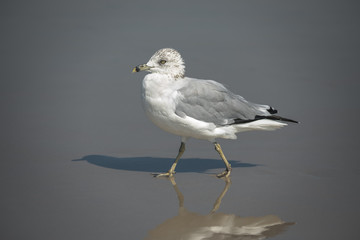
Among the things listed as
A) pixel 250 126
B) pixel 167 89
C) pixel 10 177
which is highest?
pixel 167 89

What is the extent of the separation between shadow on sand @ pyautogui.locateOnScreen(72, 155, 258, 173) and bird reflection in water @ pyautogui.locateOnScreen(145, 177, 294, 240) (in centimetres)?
191

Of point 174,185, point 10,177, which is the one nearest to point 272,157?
point 174,185

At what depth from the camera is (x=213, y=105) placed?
9.18 meters

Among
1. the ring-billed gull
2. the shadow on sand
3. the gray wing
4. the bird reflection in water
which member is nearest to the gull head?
the ring-billed gull

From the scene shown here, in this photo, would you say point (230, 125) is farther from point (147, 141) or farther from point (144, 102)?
point (147, 141)

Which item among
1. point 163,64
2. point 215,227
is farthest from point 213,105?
point 215,227

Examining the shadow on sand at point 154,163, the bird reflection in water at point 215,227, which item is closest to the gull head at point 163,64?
the shadow on sand at point 154,163

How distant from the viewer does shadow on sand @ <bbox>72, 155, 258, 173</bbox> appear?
9.48m

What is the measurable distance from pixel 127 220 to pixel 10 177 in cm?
260

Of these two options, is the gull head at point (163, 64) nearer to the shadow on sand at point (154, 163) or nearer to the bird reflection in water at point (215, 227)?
the shadow on sand at point (154, 163)

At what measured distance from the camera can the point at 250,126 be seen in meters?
9.34

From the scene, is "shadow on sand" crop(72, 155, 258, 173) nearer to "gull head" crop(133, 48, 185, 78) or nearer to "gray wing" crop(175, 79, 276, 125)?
"gray wing" crop(175, 79, 276, 125)

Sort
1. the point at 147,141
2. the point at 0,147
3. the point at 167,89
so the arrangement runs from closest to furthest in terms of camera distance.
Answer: the point at 167,89, the point at 0,147, the point at 147,141

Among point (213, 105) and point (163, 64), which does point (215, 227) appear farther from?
point (163, 64)
